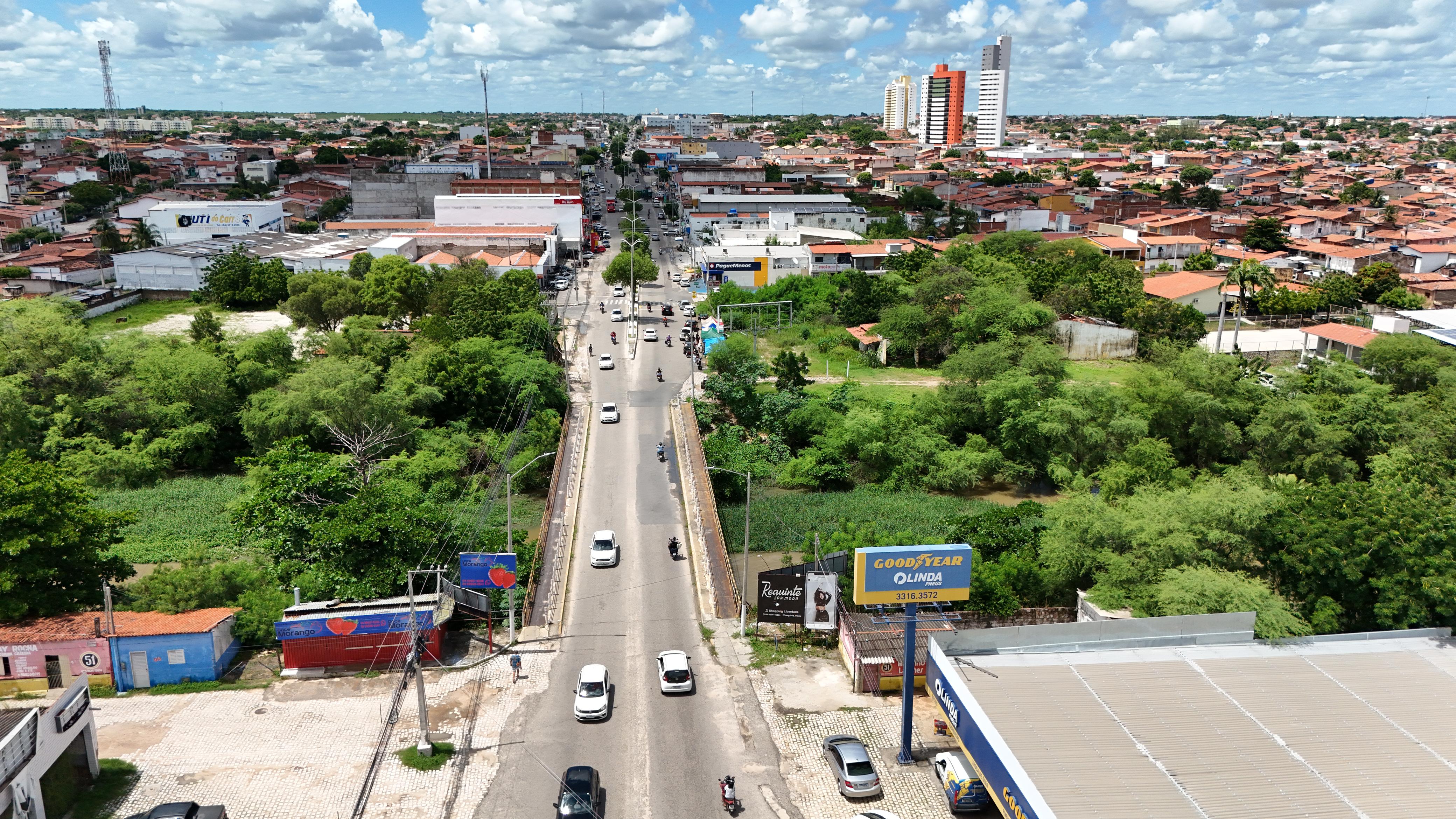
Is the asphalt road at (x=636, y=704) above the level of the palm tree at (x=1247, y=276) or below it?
below

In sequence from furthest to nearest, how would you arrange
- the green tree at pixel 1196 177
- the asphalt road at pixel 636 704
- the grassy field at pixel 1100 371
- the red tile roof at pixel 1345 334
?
the green tree at pixel 1196 177 → the grassy field at pixel 1100 371 → the red tile roof at pixel 1345 334 → the asphalt road at pixel 636 704

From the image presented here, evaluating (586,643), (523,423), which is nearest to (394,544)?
(586,643)

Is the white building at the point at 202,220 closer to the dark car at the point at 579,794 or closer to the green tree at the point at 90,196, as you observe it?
the green tree at the point at 90,196

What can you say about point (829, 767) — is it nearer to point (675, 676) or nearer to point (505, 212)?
point (675, 676)

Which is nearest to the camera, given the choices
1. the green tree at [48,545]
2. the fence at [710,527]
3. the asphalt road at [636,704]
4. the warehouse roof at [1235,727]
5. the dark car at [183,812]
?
the warehouse roof at [1235,727]

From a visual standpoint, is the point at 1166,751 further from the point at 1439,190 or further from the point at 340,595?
the point at 1439,190

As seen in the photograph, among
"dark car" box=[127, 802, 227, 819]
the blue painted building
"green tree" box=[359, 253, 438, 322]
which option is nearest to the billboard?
"dark car" box=[127, 802, 227, 819]

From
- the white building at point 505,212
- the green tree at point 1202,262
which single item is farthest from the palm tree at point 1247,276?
the white building at point 505,212
